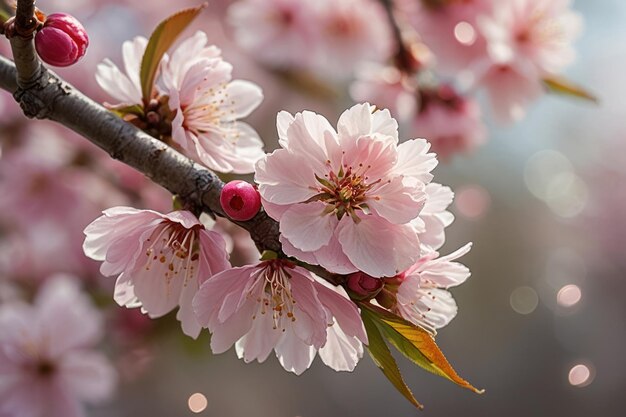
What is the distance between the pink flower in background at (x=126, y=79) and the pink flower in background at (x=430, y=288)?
11.6 inches

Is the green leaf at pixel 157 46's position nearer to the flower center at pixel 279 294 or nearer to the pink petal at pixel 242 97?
the pink petal at pixel 242 97

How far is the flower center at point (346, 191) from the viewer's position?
54 cm

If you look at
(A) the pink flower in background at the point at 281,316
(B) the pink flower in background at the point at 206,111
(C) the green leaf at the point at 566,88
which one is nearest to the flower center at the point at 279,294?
(A) the pink flower in background at the point at 281,316

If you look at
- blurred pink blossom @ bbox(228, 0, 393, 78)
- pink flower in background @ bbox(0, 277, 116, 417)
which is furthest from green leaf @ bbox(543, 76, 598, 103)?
pink flower in background @ bbox(0, 277, 116, 417)

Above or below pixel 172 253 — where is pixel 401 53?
above

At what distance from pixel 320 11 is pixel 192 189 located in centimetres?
89

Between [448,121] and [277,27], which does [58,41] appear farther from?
[277,27]

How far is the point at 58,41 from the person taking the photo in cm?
→ 55

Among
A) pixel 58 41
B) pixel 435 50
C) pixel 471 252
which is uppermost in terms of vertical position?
pixel 435 50

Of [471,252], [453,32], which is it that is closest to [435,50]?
[453,32]

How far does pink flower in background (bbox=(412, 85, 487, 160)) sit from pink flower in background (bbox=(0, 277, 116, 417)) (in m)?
0.64

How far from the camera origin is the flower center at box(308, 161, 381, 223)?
1.77 feet

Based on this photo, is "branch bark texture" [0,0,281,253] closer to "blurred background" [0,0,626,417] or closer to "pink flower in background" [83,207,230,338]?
"pink flower in background" [83,207,230,338]

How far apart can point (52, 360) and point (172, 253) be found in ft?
2.27
